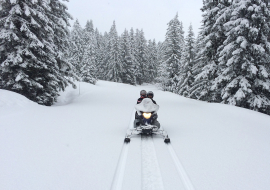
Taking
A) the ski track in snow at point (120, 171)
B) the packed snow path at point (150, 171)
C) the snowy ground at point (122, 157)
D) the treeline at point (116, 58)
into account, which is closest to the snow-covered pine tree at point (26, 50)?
the snowy ground at point (122, 157)

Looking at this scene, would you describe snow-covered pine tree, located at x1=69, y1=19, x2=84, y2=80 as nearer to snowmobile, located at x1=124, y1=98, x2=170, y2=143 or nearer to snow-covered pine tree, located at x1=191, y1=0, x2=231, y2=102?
snow-covered pine tree, located at x1=191, y1=0, x2=231, y2=102

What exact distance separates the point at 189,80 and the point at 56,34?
2196 centimetres

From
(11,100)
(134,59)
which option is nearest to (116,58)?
(134,59)

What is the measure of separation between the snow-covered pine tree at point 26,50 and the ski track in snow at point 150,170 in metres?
9.94

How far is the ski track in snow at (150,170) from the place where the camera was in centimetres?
401

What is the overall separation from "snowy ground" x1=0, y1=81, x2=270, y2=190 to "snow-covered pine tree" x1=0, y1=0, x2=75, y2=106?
383 cm

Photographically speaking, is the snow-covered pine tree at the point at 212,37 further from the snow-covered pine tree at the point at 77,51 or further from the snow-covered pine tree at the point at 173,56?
the snow-covered pine tree at the point at 77,51

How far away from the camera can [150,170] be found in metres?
4.68

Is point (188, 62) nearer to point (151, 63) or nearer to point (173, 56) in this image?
point (173, 56)

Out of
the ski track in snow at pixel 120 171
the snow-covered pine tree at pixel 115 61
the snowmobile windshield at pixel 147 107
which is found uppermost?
the snow-covered pine tree at pixel 115 61

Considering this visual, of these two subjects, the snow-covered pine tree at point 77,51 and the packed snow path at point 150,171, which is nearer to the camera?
the packed snow path at point 150,171

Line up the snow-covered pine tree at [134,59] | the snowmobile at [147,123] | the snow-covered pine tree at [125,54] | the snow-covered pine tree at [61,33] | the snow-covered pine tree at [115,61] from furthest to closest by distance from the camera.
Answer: the snow-covered pine tree at [134,59]
the snow-covered pine tree at [125,54]
the snow-covered pine tree at [115,61]
the snow-covered pine tree at [61,33]
the snowmobile at [147,123]

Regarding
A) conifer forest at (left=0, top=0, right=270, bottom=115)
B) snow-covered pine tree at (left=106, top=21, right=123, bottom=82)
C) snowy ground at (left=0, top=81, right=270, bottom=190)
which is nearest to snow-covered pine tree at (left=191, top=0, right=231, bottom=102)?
conifer forest at (left=0, top=0, right=270, bottom=115)

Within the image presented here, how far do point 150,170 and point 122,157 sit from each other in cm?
107
